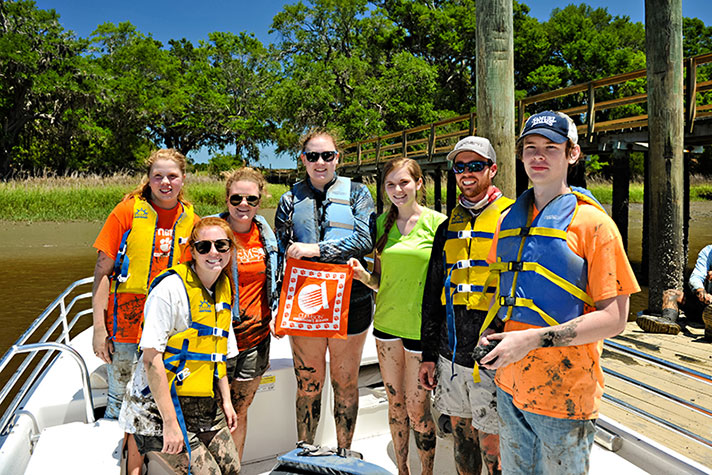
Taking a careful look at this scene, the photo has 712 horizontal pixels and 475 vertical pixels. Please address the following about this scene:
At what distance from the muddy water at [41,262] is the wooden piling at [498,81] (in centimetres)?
651

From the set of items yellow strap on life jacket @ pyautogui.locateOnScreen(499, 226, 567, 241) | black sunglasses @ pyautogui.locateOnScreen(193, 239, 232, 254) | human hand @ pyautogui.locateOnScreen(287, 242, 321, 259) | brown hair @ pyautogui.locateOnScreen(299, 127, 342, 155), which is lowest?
human hand @ pyautogui.locateOnScreen(287, 242, 321, 259)

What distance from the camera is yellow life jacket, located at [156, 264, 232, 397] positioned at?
2.12 m

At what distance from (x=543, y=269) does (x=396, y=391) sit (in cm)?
123

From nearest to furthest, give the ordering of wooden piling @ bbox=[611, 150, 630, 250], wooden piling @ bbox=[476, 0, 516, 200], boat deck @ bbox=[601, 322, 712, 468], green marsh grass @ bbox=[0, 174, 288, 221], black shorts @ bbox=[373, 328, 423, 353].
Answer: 1. black shorts @ bbox=[373, 328, 423, 353]
2. boat deck @ bbox=[601, 322, 712, 468]
3. wooden piling @ bbox=[476, 0, 516, 200]
4. wooden piling @ bbox=[611, 150, 630, 250]
5. green marsh grass @ bbox=[0, 174, 288, 221]

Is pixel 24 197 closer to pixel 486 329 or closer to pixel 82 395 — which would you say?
pixel 82 395

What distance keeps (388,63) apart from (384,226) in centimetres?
3561

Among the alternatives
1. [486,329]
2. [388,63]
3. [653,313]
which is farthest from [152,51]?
[486,329]

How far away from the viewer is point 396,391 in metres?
2.54

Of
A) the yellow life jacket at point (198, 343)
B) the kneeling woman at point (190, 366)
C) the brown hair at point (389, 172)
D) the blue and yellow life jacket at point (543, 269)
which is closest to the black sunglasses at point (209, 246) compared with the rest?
the kneeling woman at point (190, 366)

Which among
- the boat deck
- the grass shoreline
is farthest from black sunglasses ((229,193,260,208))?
the grass shoreline

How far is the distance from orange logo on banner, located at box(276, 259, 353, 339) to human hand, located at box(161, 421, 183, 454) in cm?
72

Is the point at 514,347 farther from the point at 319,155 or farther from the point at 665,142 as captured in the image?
the point at 665,142

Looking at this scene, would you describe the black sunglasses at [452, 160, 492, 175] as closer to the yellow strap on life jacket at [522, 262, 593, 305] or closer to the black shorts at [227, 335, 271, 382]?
the yellow strap on life jacket at [522, 262, 593, 305]

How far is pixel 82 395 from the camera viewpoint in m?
3.08
